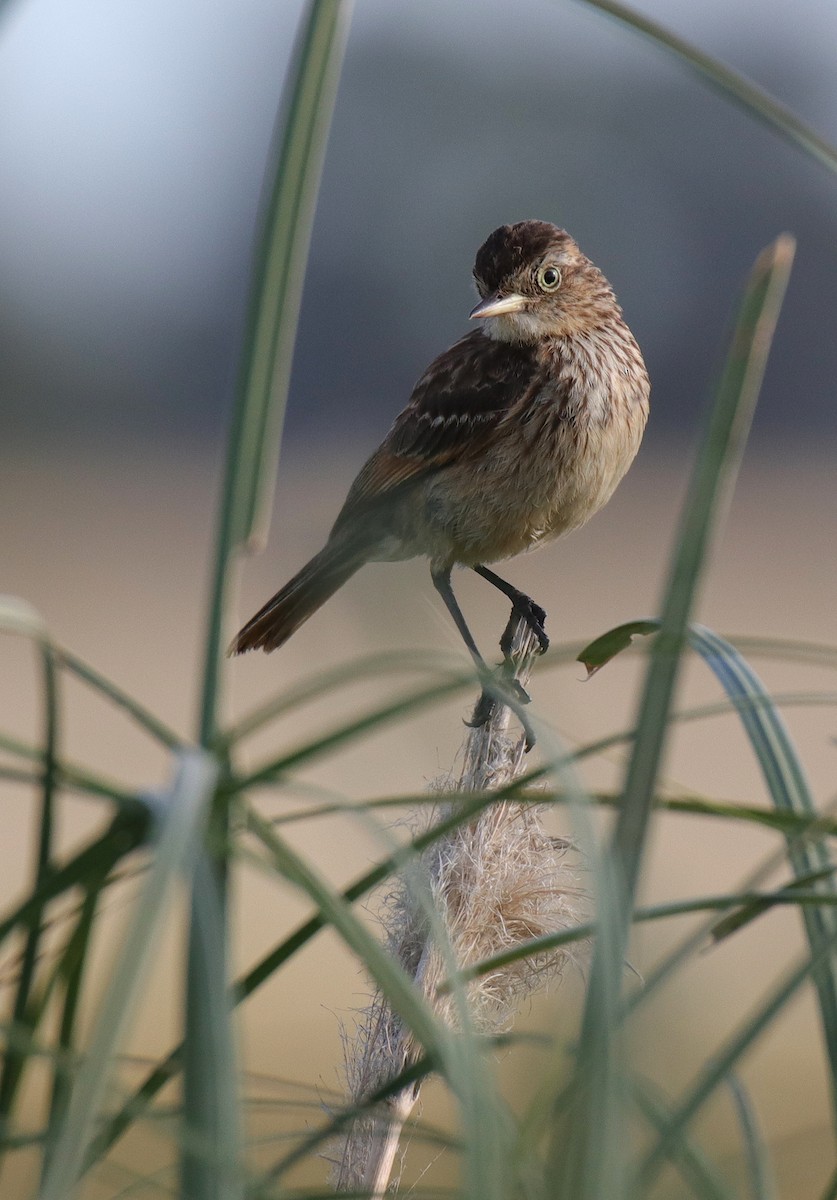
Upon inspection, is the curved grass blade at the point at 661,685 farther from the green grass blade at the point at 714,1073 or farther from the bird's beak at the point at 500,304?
the bird's beak at the point at 500,304

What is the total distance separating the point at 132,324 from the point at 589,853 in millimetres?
18621

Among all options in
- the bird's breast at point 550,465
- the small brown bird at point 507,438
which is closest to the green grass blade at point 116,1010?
the small brown bird at point 507,438

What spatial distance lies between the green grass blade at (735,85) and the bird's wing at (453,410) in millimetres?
1782

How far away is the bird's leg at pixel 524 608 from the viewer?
1978 millimetres

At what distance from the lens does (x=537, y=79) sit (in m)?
17.9

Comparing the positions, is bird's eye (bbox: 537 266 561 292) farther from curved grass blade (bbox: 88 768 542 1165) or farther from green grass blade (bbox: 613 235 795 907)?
green grass blade (bbox: 613 235 795 907)

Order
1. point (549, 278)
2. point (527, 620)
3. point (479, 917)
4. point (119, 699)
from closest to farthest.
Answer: point (119, 699)
point (479, 917)
point (527, 620)
point (549, 278)

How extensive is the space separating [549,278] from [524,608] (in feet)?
2.76

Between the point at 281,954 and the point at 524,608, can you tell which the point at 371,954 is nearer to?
the point at 281,954

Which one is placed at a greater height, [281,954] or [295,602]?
[295,602]

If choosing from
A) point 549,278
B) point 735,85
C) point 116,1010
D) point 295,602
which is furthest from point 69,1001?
point 549,278

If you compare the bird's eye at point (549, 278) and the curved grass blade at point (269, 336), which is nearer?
the curved grass blade at point (269, 336)

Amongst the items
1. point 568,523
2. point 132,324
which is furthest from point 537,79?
point 568,523

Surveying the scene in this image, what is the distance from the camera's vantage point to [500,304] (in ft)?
8.76
